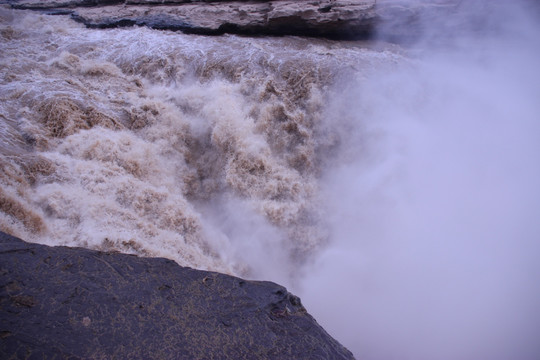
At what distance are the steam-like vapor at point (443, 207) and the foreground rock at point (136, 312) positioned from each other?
162cm

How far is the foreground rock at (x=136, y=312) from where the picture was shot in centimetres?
182

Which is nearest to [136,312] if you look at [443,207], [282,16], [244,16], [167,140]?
[167,140]

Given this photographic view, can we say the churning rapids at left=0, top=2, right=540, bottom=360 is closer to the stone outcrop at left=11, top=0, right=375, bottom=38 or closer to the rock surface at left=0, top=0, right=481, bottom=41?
the rock surface at left=0, top=0, right=481, bottom=41

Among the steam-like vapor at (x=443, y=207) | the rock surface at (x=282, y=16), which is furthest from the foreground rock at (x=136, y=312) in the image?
the rock surface at (x=282, y=16)

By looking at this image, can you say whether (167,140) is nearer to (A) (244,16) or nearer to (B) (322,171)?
(B) (322,171)

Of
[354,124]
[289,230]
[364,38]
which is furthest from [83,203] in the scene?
[364,38]

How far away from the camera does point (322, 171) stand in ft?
16.0

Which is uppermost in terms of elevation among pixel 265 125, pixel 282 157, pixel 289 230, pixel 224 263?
pixel 265 125

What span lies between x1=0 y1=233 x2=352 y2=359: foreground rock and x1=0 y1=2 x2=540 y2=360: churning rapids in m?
Answer: 0.93

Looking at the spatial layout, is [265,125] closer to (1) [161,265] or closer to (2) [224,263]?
(2) [224,263]

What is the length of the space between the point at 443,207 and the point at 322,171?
4.93 ft

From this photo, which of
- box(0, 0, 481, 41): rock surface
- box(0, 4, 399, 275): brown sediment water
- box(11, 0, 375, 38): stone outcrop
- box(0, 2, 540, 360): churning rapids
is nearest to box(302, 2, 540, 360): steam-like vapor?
box(0, 2, 540, 360): churning rapids

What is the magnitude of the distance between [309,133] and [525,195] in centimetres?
263

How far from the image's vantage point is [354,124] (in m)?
5.02
